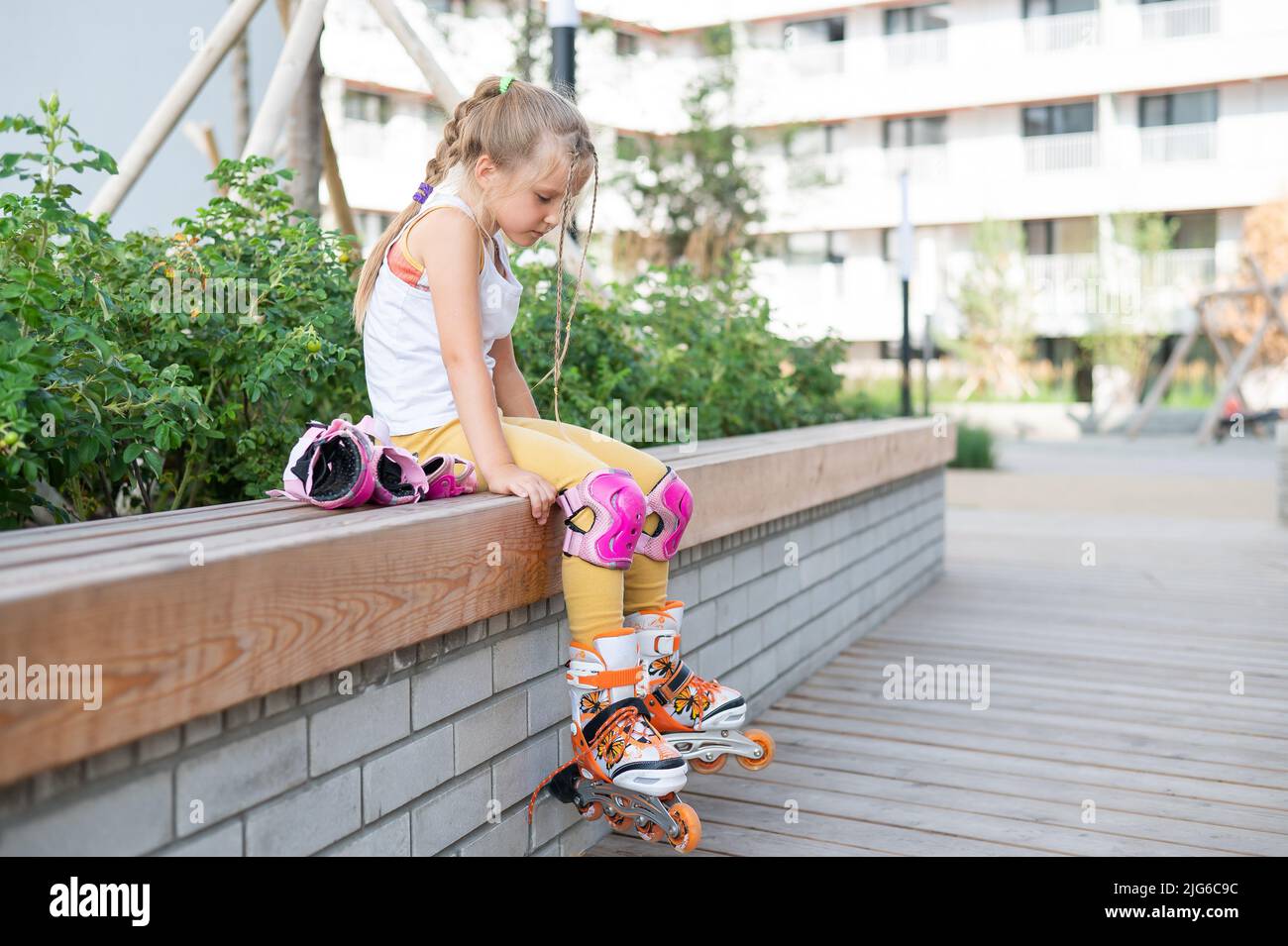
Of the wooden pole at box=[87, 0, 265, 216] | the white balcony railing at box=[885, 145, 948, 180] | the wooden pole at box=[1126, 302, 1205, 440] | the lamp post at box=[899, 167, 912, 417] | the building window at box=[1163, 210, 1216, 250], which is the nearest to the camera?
the wooden pole at box=[87, 0, 265, 216]

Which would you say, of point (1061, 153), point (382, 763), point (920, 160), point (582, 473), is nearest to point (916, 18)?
point (920, 160)

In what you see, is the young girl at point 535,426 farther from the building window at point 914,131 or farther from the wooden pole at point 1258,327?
the building window at point 914,131

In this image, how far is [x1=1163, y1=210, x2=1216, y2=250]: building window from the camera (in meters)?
24.1

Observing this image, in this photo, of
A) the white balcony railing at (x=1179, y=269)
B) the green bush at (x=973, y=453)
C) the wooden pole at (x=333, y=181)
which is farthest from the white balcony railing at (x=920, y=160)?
the wooden pole at (x=333, y=181)

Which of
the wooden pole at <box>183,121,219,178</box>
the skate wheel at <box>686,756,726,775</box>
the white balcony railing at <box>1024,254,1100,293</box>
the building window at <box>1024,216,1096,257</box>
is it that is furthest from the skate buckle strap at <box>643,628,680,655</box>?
the building window at <box>1024,216,1096,257</box>

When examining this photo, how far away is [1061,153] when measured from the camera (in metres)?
24.8

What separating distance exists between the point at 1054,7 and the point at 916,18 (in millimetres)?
2812

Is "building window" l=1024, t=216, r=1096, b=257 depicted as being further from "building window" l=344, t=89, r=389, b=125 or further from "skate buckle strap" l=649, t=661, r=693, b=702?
"skate buckle strap" l=649, t=661, r=693, b=702

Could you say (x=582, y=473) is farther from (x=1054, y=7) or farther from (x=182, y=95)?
(x=1054, y=7)

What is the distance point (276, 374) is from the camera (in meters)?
2.25

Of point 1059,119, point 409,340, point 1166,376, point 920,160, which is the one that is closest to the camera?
point 409,340

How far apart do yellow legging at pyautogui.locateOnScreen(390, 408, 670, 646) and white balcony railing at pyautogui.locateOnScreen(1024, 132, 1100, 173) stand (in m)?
24.8

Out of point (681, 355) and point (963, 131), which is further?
point (963, 131)
